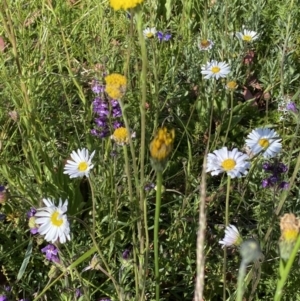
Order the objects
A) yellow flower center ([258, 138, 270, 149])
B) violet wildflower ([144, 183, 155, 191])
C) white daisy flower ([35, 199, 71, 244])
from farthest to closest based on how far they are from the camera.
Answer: violet wildflower ([144, 183, 155, 191])
yellow flower center ([258, 138, 270, 149])
white daisy flower ([35, 199, 71, 244])

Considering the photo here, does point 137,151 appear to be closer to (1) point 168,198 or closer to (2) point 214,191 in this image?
(1) point 168,198

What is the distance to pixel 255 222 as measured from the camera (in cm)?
162

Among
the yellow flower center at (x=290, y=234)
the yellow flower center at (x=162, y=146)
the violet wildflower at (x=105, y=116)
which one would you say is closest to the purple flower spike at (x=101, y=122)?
the violet wildflower at (x=105, y=116)

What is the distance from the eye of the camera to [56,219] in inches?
42.9

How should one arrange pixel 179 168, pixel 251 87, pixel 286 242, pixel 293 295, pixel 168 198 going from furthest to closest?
pixel 251 87 → pixel 179 168 → pixel 168 198 → pixel 293 295 → pixel 286 242

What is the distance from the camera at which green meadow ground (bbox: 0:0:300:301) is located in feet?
4.22

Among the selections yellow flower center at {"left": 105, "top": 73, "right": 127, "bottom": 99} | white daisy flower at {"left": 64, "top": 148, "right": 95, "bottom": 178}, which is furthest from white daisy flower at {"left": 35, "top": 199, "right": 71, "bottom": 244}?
yellow flower center at {"left": 105, "top": 73, "right": 127, "bottom": 99}

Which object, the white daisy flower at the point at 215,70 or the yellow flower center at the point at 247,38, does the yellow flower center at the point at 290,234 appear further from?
the yellow flower center at the point at 247,38

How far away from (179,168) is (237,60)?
506 mm

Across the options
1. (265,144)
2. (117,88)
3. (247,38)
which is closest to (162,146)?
(117,88)

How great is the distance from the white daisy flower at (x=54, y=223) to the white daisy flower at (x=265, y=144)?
47 centimetres

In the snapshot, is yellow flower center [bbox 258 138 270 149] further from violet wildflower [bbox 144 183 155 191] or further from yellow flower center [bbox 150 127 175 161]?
yellow flower center [bbox 150 127 175 161]

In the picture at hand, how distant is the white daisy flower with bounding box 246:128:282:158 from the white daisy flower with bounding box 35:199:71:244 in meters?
0.47

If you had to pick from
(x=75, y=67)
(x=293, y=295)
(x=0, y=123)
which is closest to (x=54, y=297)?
(x=293, y=295)
